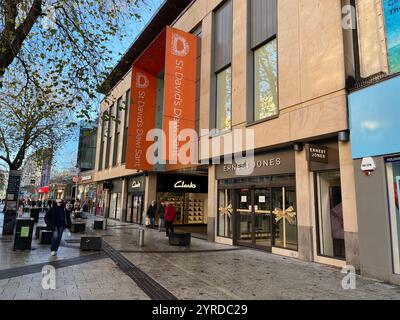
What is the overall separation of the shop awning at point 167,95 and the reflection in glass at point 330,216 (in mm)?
7573

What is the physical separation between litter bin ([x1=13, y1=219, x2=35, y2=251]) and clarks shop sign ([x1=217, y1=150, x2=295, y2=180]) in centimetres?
789

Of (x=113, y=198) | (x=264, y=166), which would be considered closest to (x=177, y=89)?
(x=264, y=166)

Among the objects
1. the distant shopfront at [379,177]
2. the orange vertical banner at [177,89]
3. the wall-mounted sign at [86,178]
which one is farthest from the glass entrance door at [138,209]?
the distant shopfront at [379,177]

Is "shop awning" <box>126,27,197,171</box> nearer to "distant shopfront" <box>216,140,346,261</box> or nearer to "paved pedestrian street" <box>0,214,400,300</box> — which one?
"distant shopfront" <box>216,140,346,261</box>

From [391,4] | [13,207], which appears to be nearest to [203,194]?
[13,207]

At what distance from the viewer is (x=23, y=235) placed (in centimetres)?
1048

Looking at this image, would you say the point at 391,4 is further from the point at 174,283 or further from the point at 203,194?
the point at 203,194

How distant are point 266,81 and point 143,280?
858cm

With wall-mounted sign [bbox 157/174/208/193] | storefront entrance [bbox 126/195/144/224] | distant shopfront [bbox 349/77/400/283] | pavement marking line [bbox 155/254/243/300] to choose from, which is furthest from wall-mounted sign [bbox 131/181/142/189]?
distant shopfront [bbox 349/77/400/283]

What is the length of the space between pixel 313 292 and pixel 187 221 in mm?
17704

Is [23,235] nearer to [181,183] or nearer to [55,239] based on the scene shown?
[55,239]

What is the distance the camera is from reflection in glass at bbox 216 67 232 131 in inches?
555

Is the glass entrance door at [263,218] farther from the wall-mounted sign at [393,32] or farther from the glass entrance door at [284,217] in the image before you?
the wall-mounted sign at [393,32]

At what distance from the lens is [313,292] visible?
20.7 feet
